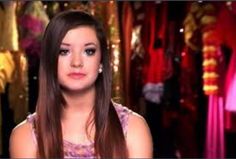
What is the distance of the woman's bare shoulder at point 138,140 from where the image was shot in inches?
50.6

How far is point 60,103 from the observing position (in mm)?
1288

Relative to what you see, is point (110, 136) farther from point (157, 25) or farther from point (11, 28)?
point (157, 25)

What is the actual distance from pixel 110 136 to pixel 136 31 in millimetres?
1425

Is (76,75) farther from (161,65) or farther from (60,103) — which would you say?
(161,65)

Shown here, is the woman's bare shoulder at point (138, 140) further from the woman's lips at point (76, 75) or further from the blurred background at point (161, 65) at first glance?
the blurred background at point (161, 65)

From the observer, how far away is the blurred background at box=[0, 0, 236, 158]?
7.25 feet

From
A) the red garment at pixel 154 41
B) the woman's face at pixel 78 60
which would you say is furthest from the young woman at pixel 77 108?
the red garment at pixel 154 41

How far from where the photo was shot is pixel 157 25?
107 inches

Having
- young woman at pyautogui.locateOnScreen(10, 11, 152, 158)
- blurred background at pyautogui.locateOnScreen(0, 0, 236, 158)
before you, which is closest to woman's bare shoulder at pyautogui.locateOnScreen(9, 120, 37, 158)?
young woman at pyautogui.locateOnScreen(10, 11, 152, 158)

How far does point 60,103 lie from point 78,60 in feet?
0.45

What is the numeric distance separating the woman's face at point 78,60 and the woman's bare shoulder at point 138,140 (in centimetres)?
16

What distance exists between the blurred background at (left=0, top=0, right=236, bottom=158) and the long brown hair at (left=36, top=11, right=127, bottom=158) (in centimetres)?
88

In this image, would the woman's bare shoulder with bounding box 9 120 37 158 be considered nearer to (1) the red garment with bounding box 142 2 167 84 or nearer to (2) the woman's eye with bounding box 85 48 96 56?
(2) the woman's eye with bounding box 85 48 96 56

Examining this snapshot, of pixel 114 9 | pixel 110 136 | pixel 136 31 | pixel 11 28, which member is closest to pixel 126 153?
pixel 110 136
